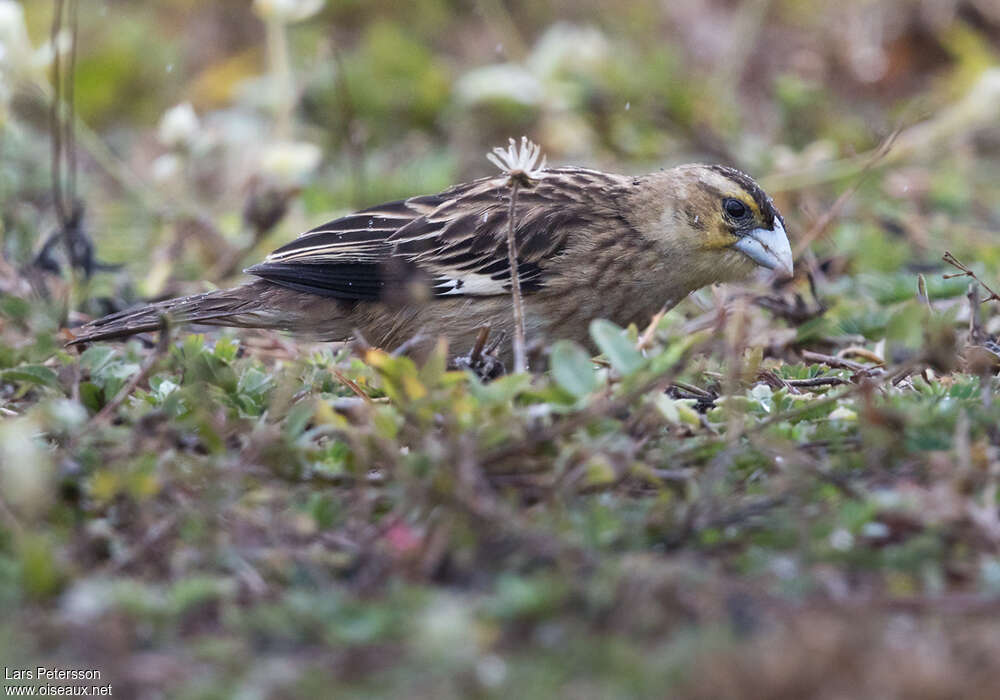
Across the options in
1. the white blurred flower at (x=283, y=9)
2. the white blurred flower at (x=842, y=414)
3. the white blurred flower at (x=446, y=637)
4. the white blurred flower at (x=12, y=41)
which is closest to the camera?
the white blurred flower at (x=446, y=637)

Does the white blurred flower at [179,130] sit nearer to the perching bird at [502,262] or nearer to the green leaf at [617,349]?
the perching bird at [502,262]

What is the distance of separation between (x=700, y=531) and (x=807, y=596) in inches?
12.6

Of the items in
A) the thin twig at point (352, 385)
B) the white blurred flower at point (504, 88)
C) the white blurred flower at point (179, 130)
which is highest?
the white blurred flower at point (504, 88)

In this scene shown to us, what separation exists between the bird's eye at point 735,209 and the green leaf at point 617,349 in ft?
5.37

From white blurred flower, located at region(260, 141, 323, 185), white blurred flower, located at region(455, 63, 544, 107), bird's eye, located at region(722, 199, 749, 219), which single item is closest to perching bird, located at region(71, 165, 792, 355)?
bird's eye, located at region(722, 199, 749, 219)

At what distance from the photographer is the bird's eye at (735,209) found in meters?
4.69

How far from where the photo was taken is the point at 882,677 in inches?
81.9

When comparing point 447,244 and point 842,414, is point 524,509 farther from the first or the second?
point 447,244

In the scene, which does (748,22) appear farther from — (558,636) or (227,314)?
(558,636)

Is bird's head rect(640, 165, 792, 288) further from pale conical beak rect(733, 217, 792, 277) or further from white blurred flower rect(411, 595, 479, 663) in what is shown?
white blurred flower rect(411, 595, 479, 663)

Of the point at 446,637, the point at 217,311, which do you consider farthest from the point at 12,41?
the point at 446,637

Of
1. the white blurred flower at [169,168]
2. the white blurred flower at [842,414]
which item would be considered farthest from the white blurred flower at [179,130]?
the white blurred flower at [842,414]

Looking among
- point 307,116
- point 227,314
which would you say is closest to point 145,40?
point 307,116

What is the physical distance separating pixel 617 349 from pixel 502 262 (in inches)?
57.8
